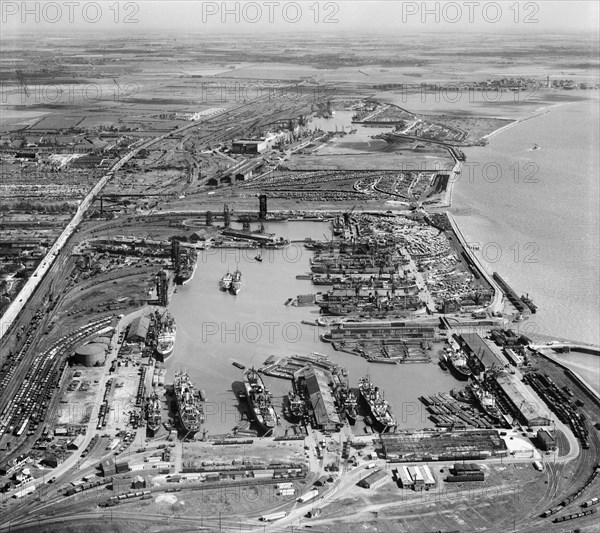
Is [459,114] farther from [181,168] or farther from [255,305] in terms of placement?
[255,305]

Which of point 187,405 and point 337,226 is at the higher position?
point 337,226

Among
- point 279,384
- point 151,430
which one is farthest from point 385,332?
point 151,430

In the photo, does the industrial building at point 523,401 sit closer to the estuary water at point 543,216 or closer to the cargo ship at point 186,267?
the estuary water at point 543,216

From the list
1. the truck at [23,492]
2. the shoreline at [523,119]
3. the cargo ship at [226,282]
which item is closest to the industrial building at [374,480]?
the truck at [23,492]

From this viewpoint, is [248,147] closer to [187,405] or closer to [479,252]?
[479,252]

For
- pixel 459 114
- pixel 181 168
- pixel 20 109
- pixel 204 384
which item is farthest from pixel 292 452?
pixel 20 109

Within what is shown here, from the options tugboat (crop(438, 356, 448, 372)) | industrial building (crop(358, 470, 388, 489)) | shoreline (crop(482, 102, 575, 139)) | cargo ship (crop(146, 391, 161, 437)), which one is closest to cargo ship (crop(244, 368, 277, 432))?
cargo ship (crop(146, 391, 161, 437))

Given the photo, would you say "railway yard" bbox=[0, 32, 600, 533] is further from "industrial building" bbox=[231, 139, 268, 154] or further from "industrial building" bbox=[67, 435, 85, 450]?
"industrial building" bbox=[231, 139, 268, 154]
